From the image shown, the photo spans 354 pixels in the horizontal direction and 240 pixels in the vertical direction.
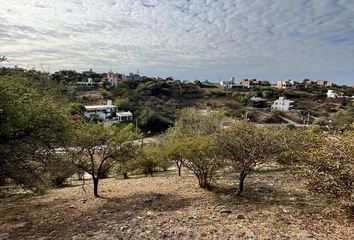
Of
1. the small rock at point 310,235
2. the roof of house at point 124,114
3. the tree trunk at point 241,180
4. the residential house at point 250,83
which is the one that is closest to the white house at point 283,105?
the roof of house at point 124,114

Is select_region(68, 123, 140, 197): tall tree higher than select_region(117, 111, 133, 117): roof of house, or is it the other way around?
select_region(68, 123, 140, 197): tall tree

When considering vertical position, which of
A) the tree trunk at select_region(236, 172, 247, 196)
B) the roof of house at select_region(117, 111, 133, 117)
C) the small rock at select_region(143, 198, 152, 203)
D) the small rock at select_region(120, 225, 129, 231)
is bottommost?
the roof of house at select_region(117, 111, 133, 117)

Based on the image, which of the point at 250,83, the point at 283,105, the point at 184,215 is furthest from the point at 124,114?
the point at 250,83

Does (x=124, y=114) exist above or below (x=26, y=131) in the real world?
below

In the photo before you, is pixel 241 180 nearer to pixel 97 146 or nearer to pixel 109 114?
pixel 97 146

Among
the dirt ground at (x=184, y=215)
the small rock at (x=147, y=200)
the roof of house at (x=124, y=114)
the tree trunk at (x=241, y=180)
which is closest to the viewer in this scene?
the dirt ground at (x=184, y=215)

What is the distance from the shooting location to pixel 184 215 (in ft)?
33.8

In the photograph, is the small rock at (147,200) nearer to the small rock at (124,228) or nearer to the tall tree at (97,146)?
the tall tree at (97,146)

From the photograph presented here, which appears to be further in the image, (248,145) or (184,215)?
(248,145)

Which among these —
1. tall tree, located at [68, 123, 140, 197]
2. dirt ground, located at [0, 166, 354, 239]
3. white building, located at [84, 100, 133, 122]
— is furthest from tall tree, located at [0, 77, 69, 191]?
white building, located at [84, 100, 133, 122]

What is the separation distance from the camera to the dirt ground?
8.54 metres

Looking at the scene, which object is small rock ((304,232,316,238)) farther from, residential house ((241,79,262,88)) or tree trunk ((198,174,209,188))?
residential house ((241,79,262,88))

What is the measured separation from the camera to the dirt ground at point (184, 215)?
8.54m

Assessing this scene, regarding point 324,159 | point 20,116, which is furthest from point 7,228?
point 324,159
